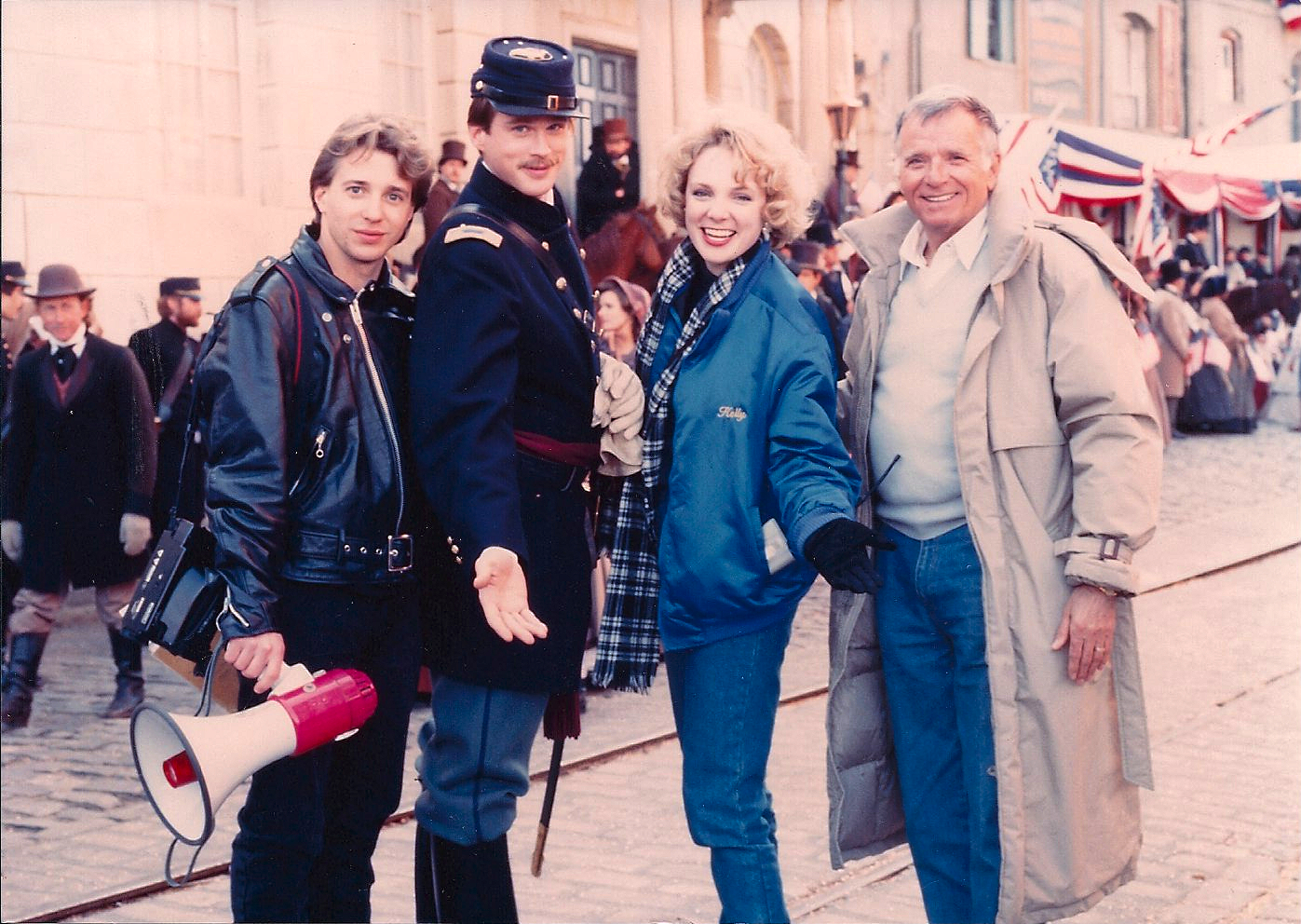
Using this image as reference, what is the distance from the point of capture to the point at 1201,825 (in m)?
4.86

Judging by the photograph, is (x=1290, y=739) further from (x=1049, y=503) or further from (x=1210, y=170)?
(x=1210, y=170)

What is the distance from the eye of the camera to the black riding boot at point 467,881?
3287mm

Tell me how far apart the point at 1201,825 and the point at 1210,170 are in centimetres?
1778

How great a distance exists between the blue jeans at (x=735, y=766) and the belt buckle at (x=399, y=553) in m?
0.67

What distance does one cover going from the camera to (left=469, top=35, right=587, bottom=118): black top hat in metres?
3.22

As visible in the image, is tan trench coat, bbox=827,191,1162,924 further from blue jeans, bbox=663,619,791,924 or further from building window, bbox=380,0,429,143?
building window, bbox=380,0,429,143

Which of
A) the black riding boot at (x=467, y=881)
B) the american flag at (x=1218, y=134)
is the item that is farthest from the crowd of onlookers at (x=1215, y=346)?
the black riding boot at (x=467, y=881)

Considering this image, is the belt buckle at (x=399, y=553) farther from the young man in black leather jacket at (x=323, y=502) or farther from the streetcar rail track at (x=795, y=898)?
the streetcar rail track at (x=795, y=898)

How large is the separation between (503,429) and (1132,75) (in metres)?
25.8

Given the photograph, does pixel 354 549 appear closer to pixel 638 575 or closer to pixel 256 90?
pixel 638 575

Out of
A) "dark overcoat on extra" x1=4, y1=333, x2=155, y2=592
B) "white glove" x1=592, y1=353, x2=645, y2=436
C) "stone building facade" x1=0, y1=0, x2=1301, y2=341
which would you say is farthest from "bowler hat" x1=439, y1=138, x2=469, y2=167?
"white glove" x1=592, y1=353, x2=645, y2=436

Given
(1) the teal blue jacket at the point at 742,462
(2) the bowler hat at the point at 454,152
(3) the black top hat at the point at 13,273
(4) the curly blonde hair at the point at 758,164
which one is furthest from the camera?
(2) the bowler hat at the point at 454,152

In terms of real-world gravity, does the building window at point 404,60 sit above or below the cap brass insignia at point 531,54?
above

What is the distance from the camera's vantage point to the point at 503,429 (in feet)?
10.2
